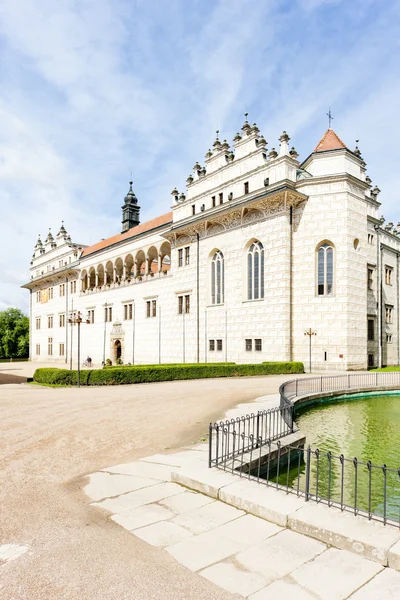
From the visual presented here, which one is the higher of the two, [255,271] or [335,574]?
[255,271]

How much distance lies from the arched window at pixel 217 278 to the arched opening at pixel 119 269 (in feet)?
57.4

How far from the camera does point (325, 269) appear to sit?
1201 inches

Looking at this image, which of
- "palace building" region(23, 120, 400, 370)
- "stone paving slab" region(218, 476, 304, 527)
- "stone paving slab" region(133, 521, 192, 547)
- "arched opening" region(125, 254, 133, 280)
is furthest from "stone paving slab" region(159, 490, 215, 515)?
"arched opening" region(125, 254, 133, 280)

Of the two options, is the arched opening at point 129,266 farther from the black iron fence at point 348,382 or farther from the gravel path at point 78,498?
the gravel path at point 78,498

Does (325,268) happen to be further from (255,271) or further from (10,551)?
(10,551)

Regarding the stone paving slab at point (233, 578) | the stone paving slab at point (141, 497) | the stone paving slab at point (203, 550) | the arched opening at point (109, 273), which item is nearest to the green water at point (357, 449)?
the stone paving slab at point (203, 550)

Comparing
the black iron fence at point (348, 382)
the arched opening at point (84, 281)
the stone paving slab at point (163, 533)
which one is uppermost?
the arched opening at point (84, 281)

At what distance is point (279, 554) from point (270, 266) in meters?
28.1

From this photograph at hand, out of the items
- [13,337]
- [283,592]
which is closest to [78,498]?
[283,592]

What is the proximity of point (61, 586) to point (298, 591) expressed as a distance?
235cm

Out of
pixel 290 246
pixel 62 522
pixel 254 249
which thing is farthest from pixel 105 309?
pixel 62 522

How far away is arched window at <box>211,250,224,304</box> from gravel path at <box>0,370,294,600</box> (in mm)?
21182

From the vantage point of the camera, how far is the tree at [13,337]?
260 ft

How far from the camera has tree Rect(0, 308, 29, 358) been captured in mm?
79250
